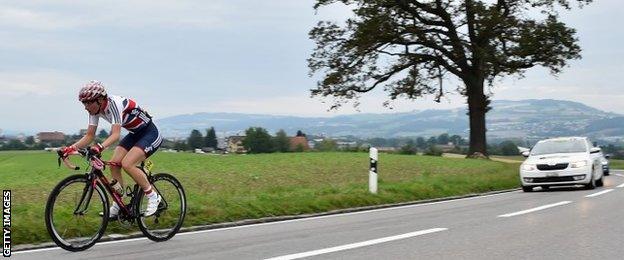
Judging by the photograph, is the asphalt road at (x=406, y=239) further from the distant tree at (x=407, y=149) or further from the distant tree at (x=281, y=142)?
Answer: the distant tree at (x=281, y=142)

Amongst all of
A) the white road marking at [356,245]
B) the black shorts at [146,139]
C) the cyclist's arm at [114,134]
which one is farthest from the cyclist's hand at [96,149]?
the white road marking at [356,245]

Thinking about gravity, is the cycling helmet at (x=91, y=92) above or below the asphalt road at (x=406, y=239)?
above

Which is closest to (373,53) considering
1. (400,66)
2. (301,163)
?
(400,66)

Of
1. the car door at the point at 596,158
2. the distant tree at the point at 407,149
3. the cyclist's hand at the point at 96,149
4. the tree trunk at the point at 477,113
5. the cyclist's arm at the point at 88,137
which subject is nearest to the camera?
the cyclist's hand at the point at 96,149

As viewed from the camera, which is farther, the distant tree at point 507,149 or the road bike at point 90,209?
the distant tree at point 507,149

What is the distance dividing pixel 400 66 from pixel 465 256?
31.0 meters

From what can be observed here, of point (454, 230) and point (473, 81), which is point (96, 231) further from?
point (473, 81)

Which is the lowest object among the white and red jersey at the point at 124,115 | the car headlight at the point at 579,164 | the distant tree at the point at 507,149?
the distant tree at the point at 507,149

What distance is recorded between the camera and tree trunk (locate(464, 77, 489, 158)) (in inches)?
1469

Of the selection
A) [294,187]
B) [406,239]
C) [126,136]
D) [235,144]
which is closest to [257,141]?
[235,144]

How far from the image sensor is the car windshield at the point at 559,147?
768 inches

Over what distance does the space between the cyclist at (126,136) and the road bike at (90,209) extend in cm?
10

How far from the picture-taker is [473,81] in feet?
122

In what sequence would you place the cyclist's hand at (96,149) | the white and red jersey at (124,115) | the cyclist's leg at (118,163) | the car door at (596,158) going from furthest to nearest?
the car door at (596,158) < the cyclist's leg at (118,163) < the white and red jersey at (124,115) < the cyclist's hand at (96,149)
